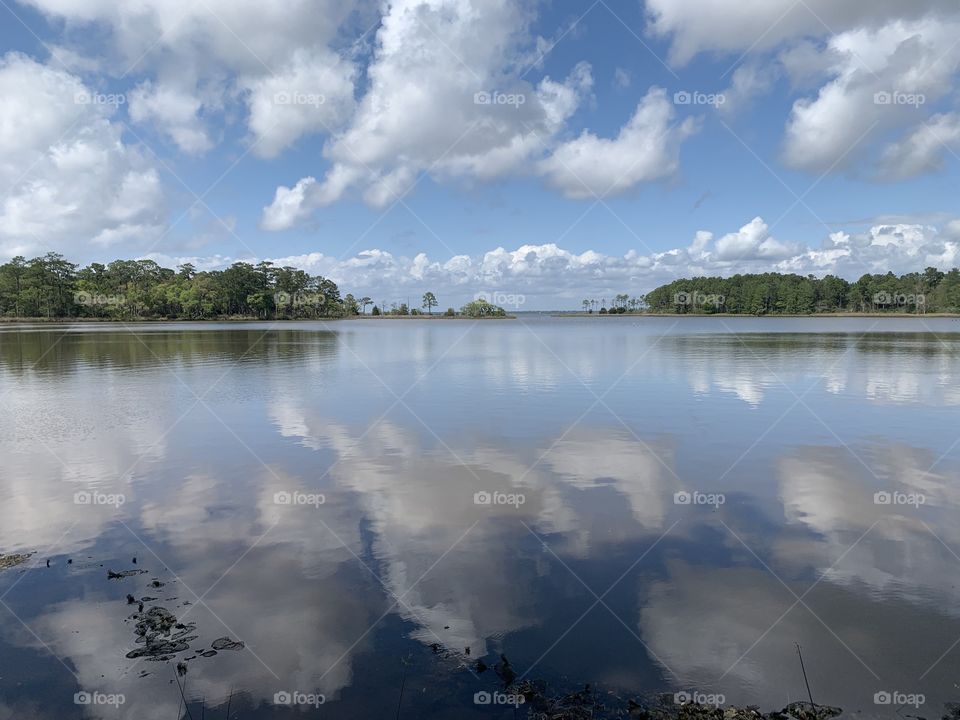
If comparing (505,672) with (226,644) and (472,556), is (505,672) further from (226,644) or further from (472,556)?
(226,644)

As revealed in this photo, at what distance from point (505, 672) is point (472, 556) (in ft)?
11.6

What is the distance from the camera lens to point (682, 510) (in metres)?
13.5

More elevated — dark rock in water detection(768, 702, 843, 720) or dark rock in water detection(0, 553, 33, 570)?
dark rock in water detection(0, 553, 33, 570)

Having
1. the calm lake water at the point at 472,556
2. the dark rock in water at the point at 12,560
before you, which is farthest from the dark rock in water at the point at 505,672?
the dark rock in water at the point at 12,560

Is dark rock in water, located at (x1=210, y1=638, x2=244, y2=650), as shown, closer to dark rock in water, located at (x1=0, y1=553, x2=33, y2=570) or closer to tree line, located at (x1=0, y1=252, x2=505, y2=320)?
dark rock in water, located at (x1=0, y1=553, x2=33, y2=570)

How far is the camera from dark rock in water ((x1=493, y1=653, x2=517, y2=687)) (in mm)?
7465

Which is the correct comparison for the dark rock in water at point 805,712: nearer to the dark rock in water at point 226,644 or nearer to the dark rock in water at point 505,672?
the dark rock in water at point 505,672

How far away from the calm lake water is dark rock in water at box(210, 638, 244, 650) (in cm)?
8

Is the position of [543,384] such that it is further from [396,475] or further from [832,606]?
[832,606]

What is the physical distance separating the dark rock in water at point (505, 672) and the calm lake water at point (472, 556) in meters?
0.16

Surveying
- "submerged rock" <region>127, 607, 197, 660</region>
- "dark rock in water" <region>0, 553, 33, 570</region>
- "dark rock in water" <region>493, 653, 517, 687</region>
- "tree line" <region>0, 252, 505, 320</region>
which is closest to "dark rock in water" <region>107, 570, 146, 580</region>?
"submerged rock" <region>127, 607, 197, 660</region>

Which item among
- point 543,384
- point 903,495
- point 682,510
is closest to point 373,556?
point 682,510

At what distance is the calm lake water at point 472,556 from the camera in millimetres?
7570

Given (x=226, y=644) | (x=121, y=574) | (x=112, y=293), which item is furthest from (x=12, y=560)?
(x=112, y=293)
